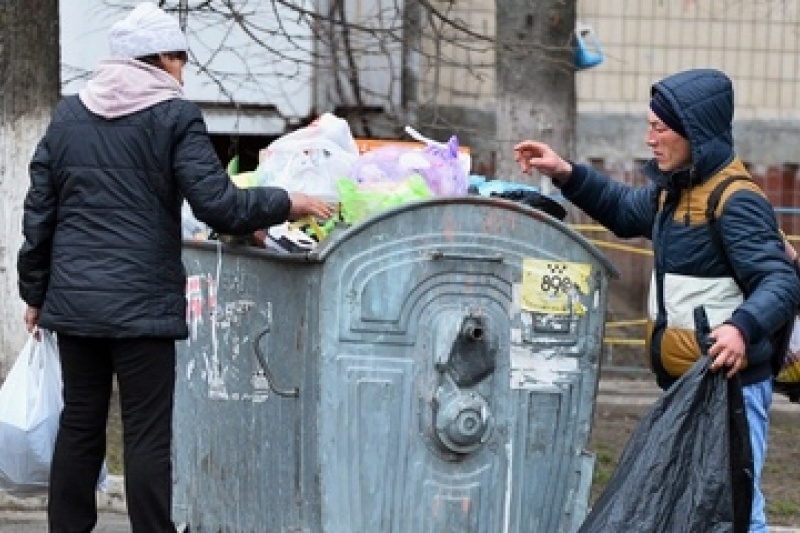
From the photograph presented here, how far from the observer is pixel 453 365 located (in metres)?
5.55

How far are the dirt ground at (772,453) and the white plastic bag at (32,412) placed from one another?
7.58 feet

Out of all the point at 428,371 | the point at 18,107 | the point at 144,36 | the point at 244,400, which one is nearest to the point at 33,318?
the point at 244,400

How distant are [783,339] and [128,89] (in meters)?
2.02

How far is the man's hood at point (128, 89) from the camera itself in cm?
562

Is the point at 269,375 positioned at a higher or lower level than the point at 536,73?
lower

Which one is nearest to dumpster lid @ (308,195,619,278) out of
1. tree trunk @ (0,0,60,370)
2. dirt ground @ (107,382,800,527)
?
dirt ground @ (107,382,800,527)

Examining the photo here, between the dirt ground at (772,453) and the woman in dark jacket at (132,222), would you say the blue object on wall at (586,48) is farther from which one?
the woman in dark jacket at (132,222)

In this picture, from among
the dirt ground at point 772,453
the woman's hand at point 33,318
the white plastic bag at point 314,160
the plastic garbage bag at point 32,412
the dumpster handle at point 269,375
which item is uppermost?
the white plastic bag at point 314,160

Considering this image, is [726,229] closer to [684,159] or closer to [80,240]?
[684,159]

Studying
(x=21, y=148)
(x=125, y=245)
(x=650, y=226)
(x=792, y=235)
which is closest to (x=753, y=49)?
(x=792, y=235)

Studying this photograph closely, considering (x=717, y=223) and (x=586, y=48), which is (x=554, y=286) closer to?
(x=717, y=223)

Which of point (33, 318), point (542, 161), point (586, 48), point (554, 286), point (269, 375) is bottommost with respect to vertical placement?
point (269, 375)

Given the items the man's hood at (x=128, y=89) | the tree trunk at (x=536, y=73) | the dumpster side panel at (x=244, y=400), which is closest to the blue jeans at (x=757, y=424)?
the dumpster side panel at (x=244, y=400)

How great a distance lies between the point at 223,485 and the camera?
611 cm
